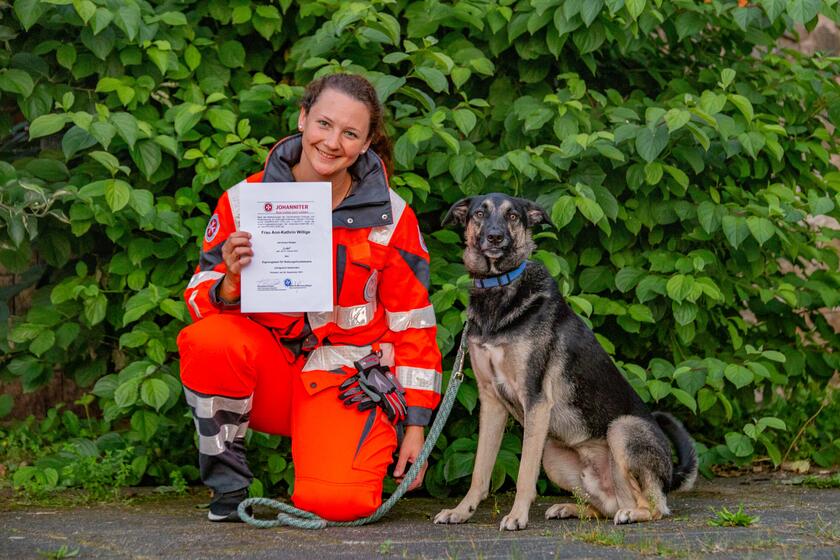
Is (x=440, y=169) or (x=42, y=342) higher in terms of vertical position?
(x=440, y=169)

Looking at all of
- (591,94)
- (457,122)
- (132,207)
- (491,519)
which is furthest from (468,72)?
(491,519)

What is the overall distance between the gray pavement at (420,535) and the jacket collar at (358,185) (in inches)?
47.2

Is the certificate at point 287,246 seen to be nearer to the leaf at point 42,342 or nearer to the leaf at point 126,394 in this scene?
the leaf at point 126,394

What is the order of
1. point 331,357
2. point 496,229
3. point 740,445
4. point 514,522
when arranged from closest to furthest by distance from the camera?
point 514,522
point 496,229
point 331,357
point 740,445

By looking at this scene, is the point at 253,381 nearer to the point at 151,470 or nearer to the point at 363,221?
the point at 363,221

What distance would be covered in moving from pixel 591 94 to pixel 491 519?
2.18 meters

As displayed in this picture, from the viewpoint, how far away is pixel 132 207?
441 cm

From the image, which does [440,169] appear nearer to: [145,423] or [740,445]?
[145,423]

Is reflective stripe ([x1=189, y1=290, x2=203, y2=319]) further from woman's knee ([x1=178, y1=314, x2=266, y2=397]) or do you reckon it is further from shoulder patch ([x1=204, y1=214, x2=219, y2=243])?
shoulder patch ([x1=204, y1=214, x2=219, y2=243])

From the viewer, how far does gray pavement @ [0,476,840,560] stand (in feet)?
10.5

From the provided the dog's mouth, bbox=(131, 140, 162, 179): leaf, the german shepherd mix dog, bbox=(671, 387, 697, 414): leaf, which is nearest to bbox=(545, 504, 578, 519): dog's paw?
the german shepherd mix dog

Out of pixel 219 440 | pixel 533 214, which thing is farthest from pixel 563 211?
pixel 219 440

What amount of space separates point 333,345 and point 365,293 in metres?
0.26

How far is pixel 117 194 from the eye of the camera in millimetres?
4328
